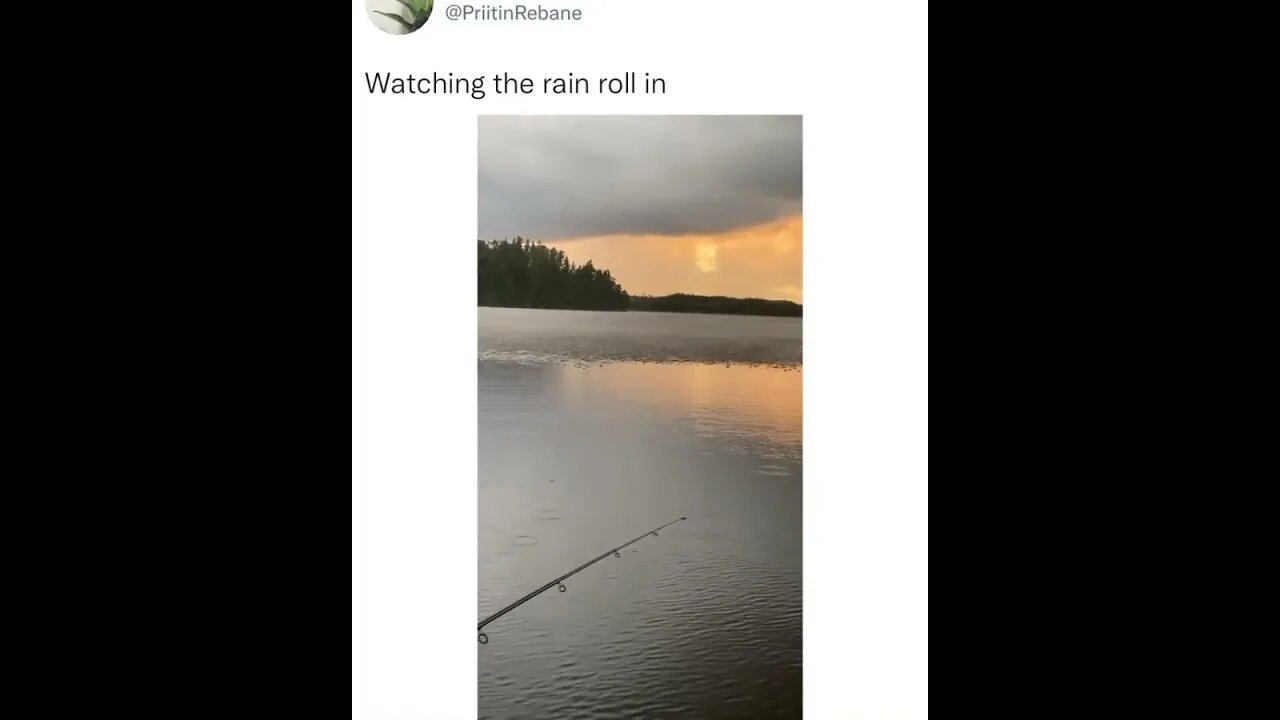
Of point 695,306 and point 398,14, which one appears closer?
point 398,14

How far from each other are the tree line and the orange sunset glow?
3 cm

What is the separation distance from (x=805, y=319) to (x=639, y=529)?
2.49 ft

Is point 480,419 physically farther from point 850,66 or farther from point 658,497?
point 850,66

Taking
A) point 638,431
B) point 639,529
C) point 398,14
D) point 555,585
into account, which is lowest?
point 555,585

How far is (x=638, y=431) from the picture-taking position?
2975 millimetres

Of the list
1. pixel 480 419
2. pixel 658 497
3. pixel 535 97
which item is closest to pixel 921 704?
pixel 658 497

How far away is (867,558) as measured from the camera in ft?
9.29

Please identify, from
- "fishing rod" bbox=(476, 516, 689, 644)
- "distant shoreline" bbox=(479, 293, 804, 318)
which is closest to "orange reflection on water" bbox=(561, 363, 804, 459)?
"distant shoreline" bbox=(479, 293, 804, 318)

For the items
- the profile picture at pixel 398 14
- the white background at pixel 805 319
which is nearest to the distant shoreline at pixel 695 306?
the white background at pixel 805 319

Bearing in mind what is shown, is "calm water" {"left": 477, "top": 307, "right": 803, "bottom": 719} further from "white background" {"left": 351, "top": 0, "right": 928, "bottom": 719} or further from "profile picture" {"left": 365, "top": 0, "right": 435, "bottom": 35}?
"profile picture" {"left": 365, "top": 0, "right": 435, "bottom": 35}

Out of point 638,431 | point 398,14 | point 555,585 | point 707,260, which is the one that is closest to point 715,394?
point 638,431

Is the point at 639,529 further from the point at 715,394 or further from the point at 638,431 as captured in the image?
the point at 715,394

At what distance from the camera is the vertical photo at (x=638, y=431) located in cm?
A: 284

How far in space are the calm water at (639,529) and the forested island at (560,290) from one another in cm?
3
